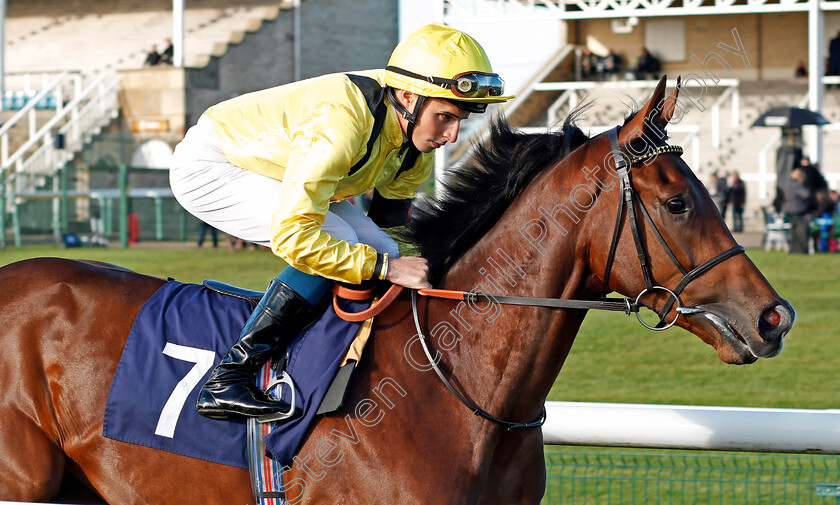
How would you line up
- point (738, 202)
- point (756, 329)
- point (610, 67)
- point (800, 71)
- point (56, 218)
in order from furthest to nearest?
point (610, 67)
point (800, 71)
point (738, 202)
point (56, 218)
point (756, 329)

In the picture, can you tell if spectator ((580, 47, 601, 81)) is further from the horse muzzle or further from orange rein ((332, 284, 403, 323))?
the horse muzzle

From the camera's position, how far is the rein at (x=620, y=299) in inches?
98.0

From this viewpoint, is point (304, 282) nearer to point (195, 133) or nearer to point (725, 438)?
point (195, 133)

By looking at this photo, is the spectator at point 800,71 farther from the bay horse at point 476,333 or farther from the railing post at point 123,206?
the bay horse at point 476,333

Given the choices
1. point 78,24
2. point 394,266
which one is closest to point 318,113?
point 394,266

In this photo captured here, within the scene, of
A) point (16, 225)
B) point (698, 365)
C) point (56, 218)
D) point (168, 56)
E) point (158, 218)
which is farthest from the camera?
point (168, 56)

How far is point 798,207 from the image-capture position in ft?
46.2

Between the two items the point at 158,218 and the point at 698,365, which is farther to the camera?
the point at 158,218

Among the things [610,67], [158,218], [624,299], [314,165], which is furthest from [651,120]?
[610,67]

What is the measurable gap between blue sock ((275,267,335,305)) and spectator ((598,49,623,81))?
23024mm

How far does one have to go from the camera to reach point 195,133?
3008 mm

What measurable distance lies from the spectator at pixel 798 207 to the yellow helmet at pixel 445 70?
488 inches

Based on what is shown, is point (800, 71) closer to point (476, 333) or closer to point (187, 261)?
point (187, 261)

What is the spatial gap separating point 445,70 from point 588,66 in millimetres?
23072
